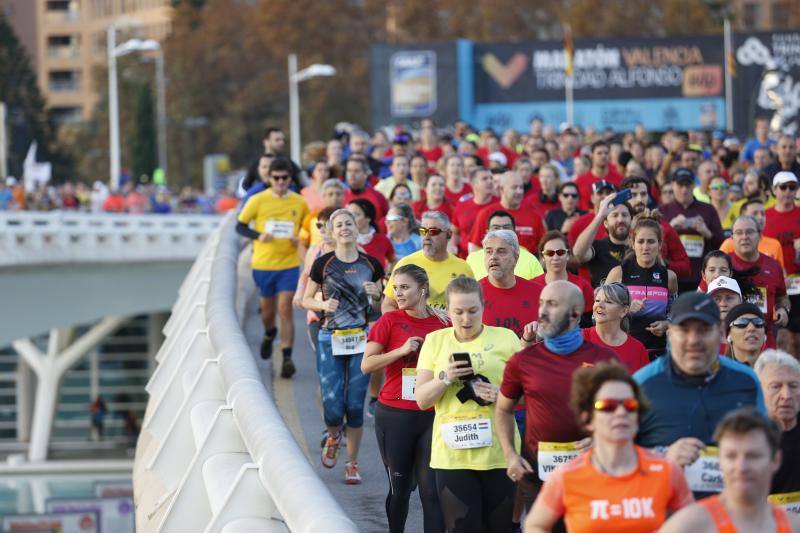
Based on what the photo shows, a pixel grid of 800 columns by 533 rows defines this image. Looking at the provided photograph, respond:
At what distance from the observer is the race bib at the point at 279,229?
15.4 meters

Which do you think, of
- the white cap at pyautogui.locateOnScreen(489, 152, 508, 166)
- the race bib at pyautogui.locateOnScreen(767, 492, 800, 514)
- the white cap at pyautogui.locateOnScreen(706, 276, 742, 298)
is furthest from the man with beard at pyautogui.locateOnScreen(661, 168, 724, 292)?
the race bib at pyautogui.locateOnScreen(767, 492, 800, 514)

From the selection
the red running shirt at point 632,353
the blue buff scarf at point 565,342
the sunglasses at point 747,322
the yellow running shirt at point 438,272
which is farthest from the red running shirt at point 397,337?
the blue buff scarf at point 565,342

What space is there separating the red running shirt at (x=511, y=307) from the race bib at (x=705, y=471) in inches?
126

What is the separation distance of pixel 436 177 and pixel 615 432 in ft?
33.3

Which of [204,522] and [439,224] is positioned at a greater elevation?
[439,224]

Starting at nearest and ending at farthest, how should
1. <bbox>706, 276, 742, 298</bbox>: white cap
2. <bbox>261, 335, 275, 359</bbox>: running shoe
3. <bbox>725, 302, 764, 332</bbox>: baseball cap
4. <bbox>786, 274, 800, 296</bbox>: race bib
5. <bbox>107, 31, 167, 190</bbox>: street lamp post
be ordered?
<bbox>725, 302, 764, 332</bbox>: baseball cap < <bbox>706, 276, 742, 298</bbox>: white cap < <bbox>786, 274, 800, 296</bbox>: race bib < <bbox>261, 335, 275, 359</bbox>: running shoe < <bbox>107, 31, 167, 190</bbox>: street lamp post

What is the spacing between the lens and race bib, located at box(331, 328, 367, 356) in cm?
1215

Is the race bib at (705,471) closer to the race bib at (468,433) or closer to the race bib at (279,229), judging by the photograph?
the race bib at (468,433)

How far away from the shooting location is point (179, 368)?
11695 millimetres

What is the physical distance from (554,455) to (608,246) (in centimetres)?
473

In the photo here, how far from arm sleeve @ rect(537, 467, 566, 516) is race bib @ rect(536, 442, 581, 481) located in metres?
1.39

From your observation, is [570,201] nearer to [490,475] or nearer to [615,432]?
[490,475]

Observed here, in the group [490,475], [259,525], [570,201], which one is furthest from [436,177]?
[259,525]

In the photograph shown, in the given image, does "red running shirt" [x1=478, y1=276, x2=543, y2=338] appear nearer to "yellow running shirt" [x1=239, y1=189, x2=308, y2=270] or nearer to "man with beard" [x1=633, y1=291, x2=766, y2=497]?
"man with beard" [x1=633, y1=291, x2=766, y2=497]
